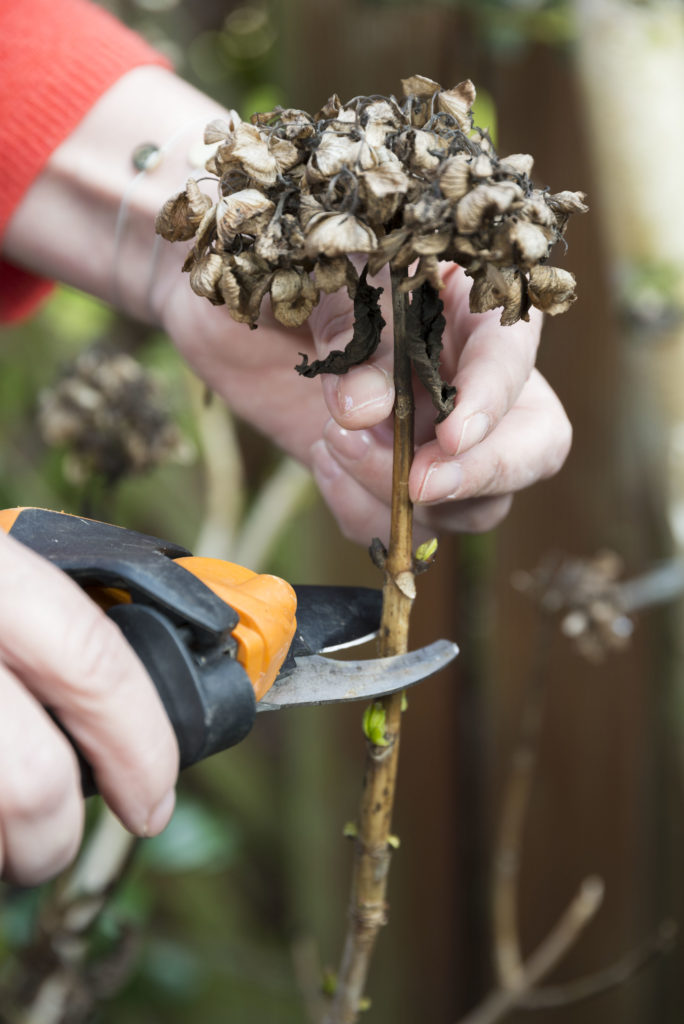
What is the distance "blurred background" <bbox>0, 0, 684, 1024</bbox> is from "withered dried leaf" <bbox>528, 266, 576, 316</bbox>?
0.40 m

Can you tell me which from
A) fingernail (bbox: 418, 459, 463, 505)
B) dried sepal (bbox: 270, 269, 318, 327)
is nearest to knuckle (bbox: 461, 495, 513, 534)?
fingernail (bbox: 418, 459, 463, 505)

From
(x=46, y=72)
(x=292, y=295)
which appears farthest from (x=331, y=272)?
(x=46, y=72)

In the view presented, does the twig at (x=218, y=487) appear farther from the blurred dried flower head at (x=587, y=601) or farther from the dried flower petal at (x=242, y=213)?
the dried flower petal at (x=242, y=213)

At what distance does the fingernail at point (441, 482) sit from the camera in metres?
0.40

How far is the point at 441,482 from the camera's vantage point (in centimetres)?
41

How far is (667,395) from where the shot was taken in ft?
2.85

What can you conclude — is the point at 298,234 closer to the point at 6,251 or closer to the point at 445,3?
the point at 6,251

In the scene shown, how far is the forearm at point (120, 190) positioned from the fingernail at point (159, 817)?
1.17ft

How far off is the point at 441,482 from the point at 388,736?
0.40 feet

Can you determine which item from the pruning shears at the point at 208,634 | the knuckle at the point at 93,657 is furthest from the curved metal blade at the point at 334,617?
the knuckle at the point at 93,657

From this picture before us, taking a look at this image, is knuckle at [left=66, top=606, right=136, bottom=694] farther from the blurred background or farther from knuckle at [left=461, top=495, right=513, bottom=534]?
the blurred background

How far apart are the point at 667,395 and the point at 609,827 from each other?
1.60 ft

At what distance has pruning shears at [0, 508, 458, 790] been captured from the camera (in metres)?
0.32

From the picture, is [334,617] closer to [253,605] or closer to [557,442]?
[253,605]
